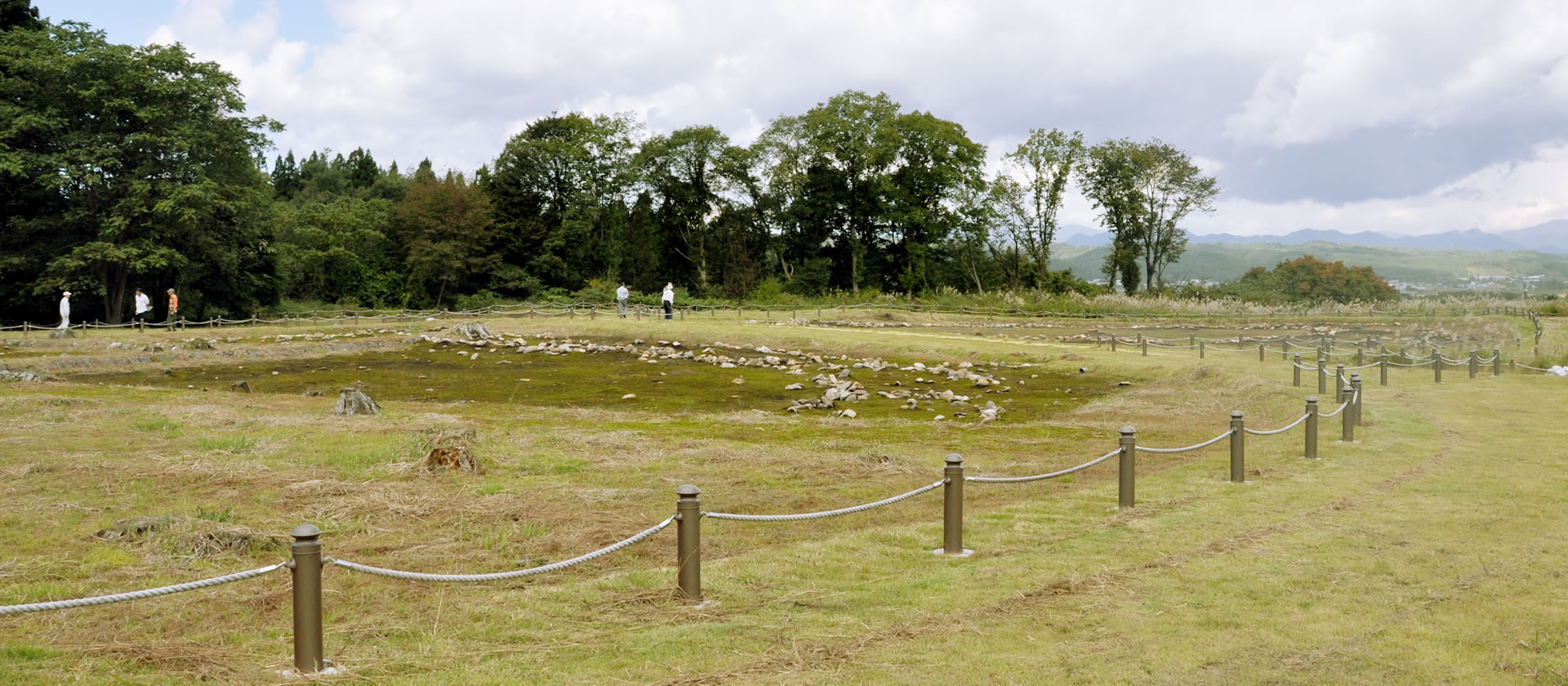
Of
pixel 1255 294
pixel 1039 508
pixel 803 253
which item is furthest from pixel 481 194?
pixel 1039 508

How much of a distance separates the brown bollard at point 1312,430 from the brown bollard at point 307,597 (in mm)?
11529

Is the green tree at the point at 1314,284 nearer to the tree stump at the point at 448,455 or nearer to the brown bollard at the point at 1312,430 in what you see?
the brown bollard at the point at 1312,430

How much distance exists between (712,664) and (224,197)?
47134mm

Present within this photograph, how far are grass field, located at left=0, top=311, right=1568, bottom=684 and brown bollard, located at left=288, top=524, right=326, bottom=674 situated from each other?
0.67ft

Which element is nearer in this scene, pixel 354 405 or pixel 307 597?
pixel 307 597

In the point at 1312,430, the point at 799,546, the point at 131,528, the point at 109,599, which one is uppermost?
the point at 109,599

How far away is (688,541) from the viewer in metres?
6.85

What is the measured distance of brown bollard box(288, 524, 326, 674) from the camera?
5.29m

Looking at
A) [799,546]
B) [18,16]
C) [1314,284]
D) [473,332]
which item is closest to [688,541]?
[799,546]

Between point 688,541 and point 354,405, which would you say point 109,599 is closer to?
point 688,541

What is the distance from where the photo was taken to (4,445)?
13.1 metres

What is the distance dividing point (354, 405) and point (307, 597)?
12.8m

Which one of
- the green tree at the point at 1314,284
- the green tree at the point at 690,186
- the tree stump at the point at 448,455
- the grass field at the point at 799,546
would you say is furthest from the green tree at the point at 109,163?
the green tree at the point at 1314,284

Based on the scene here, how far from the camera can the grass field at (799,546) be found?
5.91 meters
